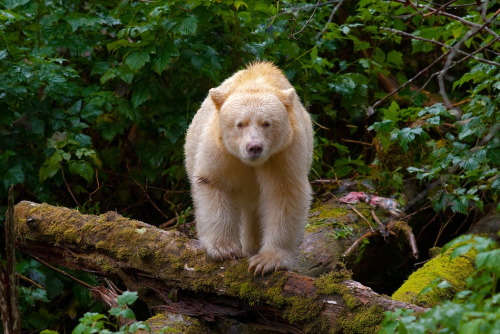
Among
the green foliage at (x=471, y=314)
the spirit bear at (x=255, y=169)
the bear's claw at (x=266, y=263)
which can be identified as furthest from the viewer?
the spirit bear at (x=255, y=169)

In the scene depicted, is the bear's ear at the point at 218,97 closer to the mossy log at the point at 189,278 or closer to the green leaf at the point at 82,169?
the mossy log at the point at 189,278

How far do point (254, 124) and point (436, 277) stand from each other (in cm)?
223

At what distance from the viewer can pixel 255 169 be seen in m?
5.15

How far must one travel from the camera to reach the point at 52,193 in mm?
7645

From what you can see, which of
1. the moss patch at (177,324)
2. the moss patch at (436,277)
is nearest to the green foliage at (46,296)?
the moss patch at (177,324)

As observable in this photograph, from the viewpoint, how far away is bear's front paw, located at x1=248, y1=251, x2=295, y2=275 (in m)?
4.65

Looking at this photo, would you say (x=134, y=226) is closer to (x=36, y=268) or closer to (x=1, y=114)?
(x=36, y=268)

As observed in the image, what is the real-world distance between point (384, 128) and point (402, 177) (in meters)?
0.91

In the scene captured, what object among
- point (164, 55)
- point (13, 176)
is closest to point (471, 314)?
point (164, 55)

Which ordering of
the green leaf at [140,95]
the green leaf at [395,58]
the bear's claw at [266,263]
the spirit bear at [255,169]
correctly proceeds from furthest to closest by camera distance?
the green leaf at [395,58] → the green leaf at [140,95] → the spirit bear at [255,169] → the bear's claw at [266,263]

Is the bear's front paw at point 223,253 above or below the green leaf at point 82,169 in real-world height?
below

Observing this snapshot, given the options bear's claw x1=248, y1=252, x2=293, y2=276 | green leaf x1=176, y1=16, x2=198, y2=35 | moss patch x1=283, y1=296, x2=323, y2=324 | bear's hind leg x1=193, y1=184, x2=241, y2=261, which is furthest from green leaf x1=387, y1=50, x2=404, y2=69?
moss patch x1=283, y1=296, x2=323, y2=324

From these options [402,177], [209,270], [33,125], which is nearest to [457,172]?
[402,177]

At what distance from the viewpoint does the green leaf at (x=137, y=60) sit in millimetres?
6379
